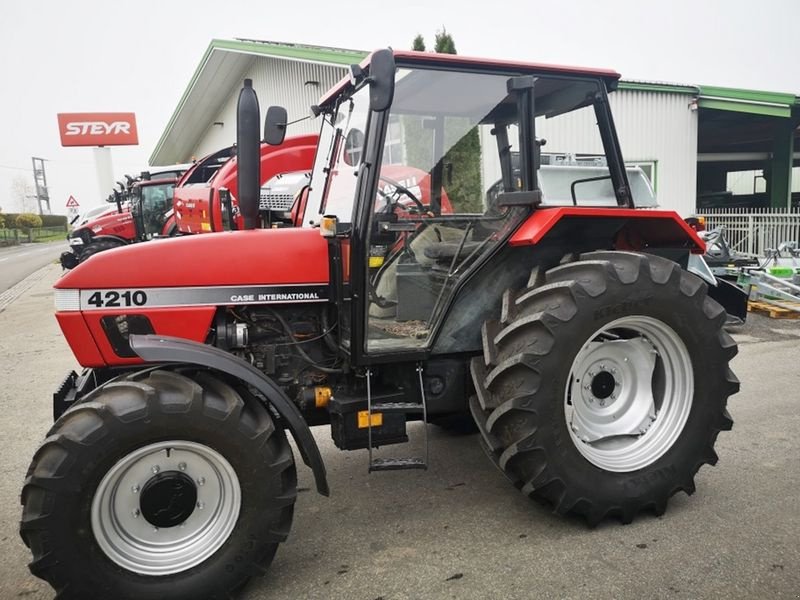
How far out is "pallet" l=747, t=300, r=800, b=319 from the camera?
27.8 feet

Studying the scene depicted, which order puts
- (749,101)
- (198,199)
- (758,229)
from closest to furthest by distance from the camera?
(198,199), (749,101), (758,229)

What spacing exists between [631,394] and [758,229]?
12.0 metres

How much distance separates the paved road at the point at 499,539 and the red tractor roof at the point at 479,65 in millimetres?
2277

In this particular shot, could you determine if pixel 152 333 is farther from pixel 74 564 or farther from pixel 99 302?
pixel 74 564

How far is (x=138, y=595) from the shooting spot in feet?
8.07

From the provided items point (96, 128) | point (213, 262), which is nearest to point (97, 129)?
point (96, 128)

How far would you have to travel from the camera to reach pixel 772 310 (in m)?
8.56

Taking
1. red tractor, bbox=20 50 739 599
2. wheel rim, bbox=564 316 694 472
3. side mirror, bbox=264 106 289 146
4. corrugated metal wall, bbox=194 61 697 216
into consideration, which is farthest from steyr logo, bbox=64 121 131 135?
wheel rim, bbox=564 316 694 472

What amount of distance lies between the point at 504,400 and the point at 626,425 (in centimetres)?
92

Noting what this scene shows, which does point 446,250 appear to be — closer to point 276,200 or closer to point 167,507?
point 167,507

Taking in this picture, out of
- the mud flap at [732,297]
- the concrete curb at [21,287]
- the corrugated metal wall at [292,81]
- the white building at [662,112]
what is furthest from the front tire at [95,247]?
the mud flap at [732,297]

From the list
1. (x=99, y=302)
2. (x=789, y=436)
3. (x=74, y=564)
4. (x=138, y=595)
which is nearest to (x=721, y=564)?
(x=789, y=436)

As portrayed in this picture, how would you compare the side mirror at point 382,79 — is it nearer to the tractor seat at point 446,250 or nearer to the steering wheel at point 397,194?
the steering wheel at point 397,194

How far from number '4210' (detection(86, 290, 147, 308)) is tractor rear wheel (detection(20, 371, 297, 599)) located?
1.35 ft
